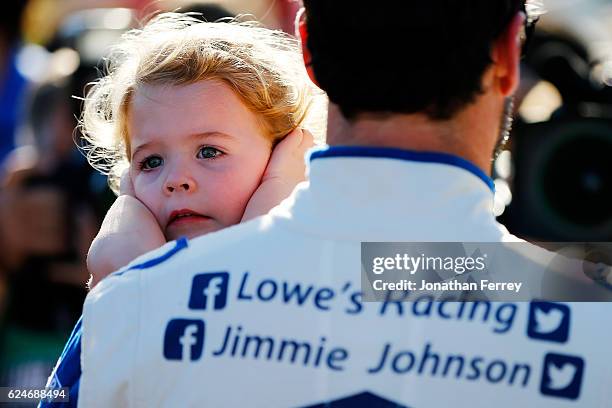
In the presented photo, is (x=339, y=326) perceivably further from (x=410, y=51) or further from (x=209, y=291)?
(x=410, y=51)

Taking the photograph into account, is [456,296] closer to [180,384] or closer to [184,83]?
[180,384]

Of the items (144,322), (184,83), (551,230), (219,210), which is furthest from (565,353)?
(551,230)

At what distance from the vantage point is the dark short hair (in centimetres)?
145

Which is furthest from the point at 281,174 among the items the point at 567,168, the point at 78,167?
the point at 567,168

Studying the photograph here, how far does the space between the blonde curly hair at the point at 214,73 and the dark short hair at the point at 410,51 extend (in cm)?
65

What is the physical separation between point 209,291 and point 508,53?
0.51m

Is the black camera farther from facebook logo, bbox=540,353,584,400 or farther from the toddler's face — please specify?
facebook logo, bbox=540,353,584,400

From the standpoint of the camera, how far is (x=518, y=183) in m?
4.46

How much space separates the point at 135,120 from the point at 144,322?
28.0 inches

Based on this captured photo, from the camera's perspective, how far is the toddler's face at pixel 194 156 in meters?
2.04

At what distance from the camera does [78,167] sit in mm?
4238

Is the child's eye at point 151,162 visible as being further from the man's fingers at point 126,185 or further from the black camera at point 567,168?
the black camera at point 567,168

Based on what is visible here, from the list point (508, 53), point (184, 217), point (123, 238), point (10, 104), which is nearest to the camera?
point (508, 53)

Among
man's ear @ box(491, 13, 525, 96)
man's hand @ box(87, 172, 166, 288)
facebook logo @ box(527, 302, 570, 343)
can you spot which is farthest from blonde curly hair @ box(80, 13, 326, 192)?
facebook logo @ box(527, 302, 570, 343)
